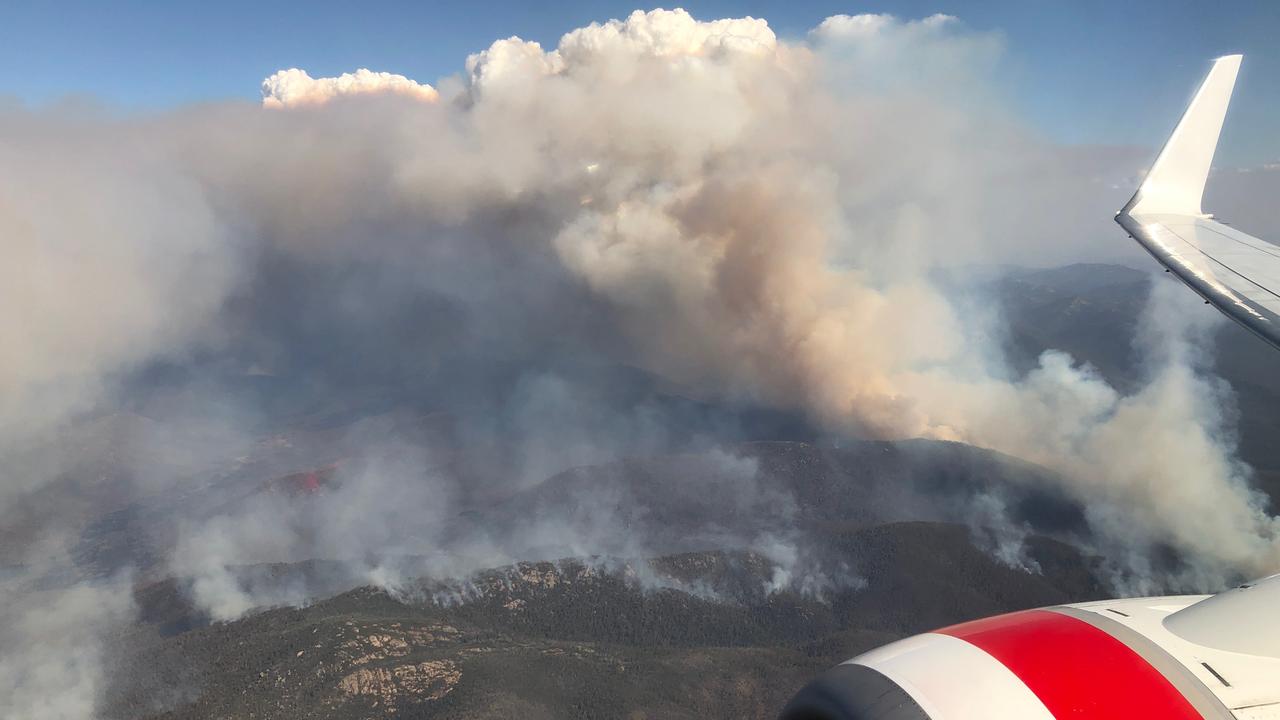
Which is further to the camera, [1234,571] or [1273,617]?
[1234,571]

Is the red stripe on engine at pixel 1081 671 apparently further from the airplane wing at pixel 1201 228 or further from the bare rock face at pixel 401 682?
the bare rock face at pixel 401 682

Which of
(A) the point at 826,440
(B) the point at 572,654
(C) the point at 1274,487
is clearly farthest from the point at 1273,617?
(A) the point at 826,440

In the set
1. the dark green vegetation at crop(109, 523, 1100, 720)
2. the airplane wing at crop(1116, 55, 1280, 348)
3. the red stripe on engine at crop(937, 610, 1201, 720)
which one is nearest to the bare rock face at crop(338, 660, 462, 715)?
the dark green vegetation at crop(109, 523, 1100, 720)

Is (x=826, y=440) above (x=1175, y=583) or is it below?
above

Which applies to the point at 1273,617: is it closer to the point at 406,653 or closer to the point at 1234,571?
the point at 406,653

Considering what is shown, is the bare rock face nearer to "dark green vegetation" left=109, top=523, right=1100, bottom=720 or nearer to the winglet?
"dark green vegetation" left=109, top=523, right=1100, bottom=720

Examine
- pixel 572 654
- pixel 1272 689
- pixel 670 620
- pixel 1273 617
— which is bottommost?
pixel 670 620

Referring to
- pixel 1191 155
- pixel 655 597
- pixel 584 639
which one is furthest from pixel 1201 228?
pixel 655 597
